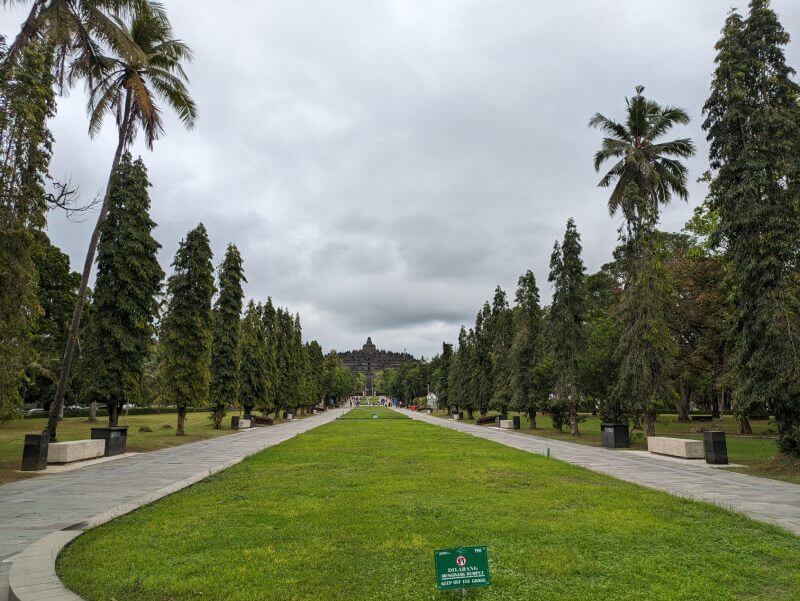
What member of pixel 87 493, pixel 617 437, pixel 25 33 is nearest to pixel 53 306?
pixel 25 33

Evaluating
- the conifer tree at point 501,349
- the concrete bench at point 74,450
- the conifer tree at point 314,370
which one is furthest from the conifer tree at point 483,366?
the concrete bench at point 74,450

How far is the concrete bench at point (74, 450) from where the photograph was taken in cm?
1589

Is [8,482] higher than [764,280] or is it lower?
lower

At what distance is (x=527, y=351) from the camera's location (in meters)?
34.5

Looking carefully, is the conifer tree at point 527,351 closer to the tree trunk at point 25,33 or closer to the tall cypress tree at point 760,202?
the tall cypress tree at point 760,202

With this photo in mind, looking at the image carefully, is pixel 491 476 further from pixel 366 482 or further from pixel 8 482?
pixel 8 482

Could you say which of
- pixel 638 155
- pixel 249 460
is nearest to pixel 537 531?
pixel 249 460

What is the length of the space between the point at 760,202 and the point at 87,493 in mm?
19077

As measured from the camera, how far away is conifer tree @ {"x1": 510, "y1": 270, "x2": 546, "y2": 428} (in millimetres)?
33875

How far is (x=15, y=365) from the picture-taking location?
1428 cm

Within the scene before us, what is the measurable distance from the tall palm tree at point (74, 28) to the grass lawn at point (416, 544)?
445 inches

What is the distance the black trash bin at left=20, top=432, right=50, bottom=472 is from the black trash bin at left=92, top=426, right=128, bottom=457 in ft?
13.3

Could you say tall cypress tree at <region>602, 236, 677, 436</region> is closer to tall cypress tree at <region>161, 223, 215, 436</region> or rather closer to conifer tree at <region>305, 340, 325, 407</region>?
tall cypress tree at <region>161, 223, 215, 436</region>

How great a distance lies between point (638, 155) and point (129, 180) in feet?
77.6
